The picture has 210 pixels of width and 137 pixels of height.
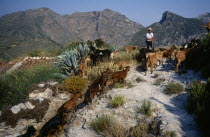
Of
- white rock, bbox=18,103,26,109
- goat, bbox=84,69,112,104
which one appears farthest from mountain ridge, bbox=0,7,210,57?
goat, bbox=84,69,112,104

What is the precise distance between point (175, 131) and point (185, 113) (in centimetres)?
89

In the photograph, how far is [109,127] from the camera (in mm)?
3494

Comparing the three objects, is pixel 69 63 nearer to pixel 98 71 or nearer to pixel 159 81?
pixel 98 71

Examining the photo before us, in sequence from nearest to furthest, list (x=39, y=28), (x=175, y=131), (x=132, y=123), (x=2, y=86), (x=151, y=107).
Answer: (x=175, y=131)
(x=132, y=123)
(x=151, y=107)
(x=2, y=86)
(x=39, y=28)

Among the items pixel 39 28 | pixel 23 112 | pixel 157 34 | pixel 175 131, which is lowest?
pixel 23 112

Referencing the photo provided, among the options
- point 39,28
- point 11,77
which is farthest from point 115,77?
point 39,28

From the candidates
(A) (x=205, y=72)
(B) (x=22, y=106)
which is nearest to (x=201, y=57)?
(A) (x=205, y=72)

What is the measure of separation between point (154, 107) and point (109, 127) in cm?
138

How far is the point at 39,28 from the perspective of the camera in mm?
149875

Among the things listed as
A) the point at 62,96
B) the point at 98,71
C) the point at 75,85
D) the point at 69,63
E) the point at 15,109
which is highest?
the point at 69,63

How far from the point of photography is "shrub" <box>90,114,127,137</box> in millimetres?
3360

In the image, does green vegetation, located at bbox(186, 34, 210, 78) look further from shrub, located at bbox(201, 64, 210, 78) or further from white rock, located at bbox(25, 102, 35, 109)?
white rock, located at bbox(25, 102, 35, 109)

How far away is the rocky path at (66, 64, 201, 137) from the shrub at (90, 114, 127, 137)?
16cm

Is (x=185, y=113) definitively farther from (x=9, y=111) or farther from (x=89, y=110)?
(x=9, y=111)
